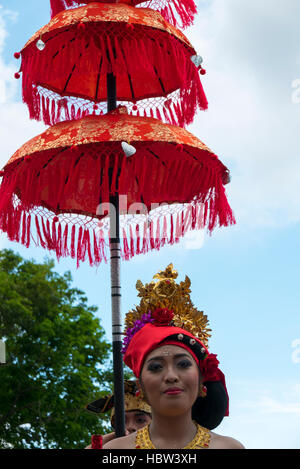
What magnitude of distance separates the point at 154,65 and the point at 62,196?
5.44ft

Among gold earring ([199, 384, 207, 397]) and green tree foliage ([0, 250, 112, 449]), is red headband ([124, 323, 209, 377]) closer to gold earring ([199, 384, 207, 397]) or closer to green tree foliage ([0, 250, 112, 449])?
gold earring ([199, 384, 207, 397])

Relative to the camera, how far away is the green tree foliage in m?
19.1

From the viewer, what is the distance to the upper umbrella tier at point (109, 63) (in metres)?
6.50

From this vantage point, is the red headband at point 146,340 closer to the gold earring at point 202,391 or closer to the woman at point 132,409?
the gold earring at point 202,391

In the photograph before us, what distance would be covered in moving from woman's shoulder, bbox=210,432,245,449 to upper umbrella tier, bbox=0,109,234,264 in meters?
2.71

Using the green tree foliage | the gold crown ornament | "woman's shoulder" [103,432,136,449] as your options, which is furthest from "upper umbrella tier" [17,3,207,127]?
the green tree foliage

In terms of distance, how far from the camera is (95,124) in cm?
638

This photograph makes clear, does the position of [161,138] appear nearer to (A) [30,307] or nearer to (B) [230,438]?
(B) [230,438]

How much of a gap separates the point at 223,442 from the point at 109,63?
13.9ft

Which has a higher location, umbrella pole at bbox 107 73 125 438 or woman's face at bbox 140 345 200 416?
umbrella pole at bbox 107 73 125 438

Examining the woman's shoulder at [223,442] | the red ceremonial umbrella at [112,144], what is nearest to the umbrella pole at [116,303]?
the red ceremonial umbrella at [112,144]

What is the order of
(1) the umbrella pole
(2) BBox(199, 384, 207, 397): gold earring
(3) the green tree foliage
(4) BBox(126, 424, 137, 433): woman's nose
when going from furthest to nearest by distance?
(3) the green tree foliage < (4) BBox(126, 424, 137, 433): woman's nose < (1) the umbrella pole < (2) BBox(199, 384, 207, 397): gold earring

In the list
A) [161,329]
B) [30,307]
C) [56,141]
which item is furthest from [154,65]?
[30,307]
